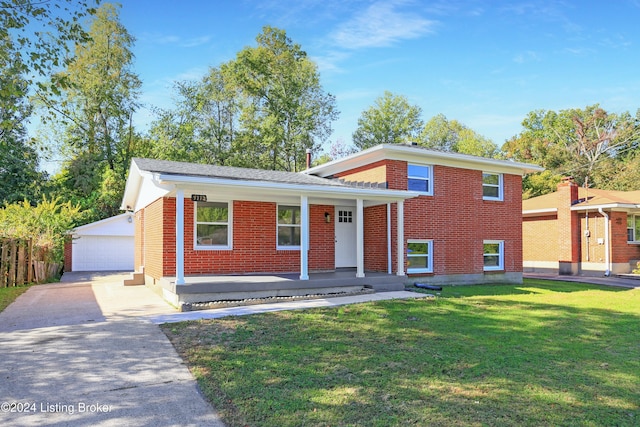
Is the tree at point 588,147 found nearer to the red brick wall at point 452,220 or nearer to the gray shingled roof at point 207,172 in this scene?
the red brick wall at point 452,220

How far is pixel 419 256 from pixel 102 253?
56.2 ft

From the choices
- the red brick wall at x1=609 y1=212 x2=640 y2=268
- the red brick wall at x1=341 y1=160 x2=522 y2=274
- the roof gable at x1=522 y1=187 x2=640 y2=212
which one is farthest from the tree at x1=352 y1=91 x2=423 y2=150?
the red brick wall at x1=341 y1=160 x2=522 y2=274

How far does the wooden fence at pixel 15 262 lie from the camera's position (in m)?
14.6

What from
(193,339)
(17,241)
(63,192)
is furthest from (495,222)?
(63,192)

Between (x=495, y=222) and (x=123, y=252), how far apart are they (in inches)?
739

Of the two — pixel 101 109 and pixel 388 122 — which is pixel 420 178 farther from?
pixel 388 122

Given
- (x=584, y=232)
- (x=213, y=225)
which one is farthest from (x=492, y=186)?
(x=213, y=225)

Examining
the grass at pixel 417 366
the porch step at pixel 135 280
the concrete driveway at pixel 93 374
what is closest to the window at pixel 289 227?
the grass at pixel 417 366

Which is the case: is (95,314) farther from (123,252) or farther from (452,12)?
(123,252)

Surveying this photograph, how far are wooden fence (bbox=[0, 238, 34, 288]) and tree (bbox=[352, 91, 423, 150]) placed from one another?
28.8 meters

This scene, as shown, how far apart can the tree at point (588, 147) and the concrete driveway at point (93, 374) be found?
136 ft

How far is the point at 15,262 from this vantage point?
15.1 meters

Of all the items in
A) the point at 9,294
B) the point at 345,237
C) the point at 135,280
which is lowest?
the point at 9,294

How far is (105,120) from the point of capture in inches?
1238
